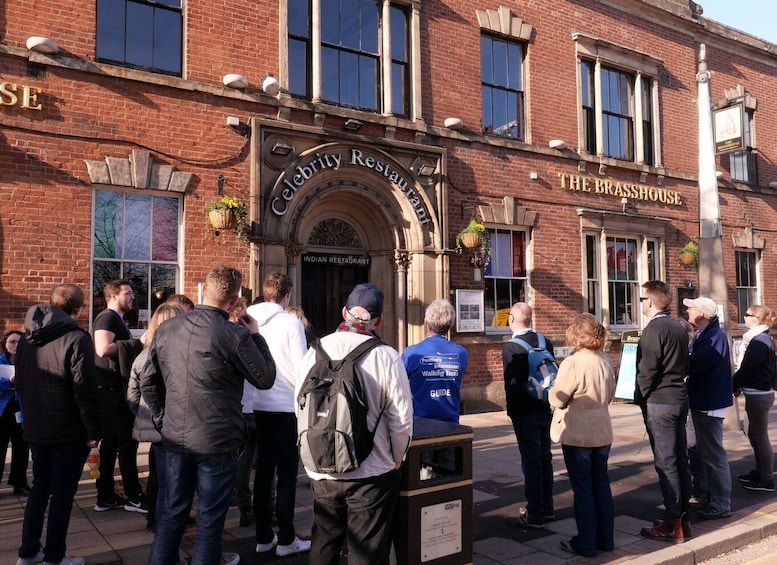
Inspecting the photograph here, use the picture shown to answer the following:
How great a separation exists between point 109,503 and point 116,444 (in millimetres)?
549

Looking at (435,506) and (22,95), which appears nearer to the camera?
(435,506)

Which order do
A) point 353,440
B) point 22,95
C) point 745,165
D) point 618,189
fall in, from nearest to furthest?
point 353,440 → point 22,95 → point 618,189 → point 745,165

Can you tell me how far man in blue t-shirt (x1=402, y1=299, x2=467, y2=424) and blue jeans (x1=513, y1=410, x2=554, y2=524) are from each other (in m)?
0.76

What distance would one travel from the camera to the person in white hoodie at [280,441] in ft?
15.2

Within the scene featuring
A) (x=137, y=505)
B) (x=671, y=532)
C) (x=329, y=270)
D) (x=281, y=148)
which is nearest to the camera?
(x=671, y=532)

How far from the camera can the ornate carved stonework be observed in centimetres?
1073

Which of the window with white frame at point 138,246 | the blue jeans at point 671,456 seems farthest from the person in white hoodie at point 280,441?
the window with white frame at point 138,246

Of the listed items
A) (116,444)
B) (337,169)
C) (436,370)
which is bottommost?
(116,444)

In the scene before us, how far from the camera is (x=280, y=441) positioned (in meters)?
4.68

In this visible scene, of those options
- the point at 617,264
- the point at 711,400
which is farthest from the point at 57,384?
the point at 617,264

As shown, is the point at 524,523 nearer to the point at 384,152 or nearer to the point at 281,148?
the point at 281,148

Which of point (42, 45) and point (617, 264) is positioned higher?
point (42, 45)

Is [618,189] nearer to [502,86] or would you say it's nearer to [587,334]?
[502,86]

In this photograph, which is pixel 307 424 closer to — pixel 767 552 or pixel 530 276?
pixel 767 552
